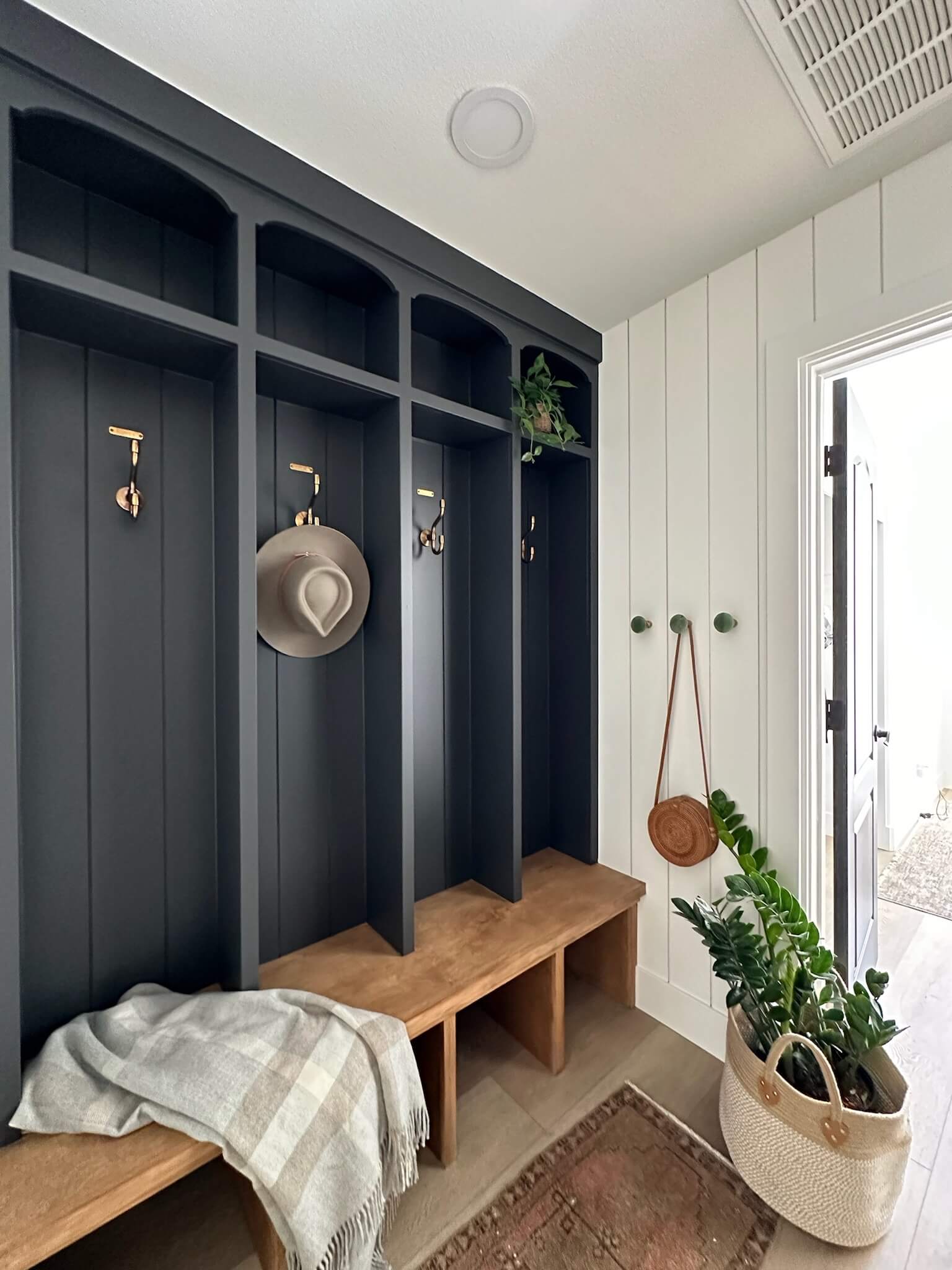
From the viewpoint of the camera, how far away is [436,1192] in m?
1.36

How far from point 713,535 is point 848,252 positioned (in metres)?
0.80

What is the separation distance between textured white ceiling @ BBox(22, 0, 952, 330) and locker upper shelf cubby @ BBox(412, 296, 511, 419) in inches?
7.8

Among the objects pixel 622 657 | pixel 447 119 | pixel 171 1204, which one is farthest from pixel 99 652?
pixel 622 657

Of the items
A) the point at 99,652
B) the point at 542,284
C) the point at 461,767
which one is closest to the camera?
the point at 99,652

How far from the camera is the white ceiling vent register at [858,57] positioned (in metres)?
1.02

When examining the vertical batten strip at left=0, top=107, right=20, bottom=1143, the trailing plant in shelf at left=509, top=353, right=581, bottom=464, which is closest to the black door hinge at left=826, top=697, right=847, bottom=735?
the trailing plant in shelf at left=509, top=353, right=581, bottom=464

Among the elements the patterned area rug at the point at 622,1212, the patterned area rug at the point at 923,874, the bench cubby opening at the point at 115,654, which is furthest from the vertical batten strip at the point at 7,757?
the patterned area rug at the point at 923,874

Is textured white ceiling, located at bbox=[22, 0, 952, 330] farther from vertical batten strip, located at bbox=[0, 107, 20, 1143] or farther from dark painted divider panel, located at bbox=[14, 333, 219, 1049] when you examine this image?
dark painted divider panel, located at bbox=[14, 333, 219, 1049]

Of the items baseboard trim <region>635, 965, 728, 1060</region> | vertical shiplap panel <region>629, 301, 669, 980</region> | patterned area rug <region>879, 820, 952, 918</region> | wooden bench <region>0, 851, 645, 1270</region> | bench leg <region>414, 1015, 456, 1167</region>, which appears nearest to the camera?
wooden bench <region>0, 851, 645, 1270</region>

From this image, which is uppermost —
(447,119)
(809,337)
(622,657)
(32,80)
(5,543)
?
(447,119)

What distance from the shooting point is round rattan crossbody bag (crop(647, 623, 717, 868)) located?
1790mm

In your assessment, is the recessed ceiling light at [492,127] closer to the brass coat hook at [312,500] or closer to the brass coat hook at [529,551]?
the brass coat hook at [312,500]

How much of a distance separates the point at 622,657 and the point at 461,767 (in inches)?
28.0

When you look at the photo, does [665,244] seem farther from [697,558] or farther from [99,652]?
[99,652]
